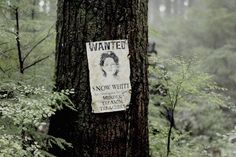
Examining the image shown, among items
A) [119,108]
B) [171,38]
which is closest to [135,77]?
[119,108]

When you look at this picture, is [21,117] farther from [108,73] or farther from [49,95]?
[108,73]

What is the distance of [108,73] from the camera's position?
267 centimetres

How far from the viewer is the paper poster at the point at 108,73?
8.71 ft

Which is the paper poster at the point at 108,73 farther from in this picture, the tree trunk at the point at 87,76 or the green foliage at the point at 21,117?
the green foliage at the point at 21,117

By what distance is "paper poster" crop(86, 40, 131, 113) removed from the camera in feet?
8.71

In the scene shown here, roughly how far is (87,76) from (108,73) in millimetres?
146

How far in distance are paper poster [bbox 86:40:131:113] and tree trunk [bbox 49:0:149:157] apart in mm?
40

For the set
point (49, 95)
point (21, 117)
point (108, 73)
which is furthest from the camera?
point (108, 73)

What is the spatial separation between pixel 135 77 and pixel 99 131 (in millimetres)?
451

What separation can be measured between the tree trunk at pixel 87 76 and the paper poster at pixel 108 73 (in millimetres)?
40

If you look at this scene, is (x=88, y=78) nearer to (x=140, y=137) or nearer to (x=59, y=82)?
(x=59, y=82)

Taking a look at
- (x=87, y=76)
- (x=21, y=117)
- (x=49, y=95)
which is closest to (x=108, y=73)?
(x=87, y=76)

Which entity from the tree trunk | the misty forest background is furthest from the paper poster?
the misty forest background

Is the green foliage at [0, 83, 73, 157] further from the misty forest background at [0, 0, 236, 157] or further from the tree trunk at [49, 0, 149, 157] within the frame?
the tree trunk at [49, 0, 149, 157]
